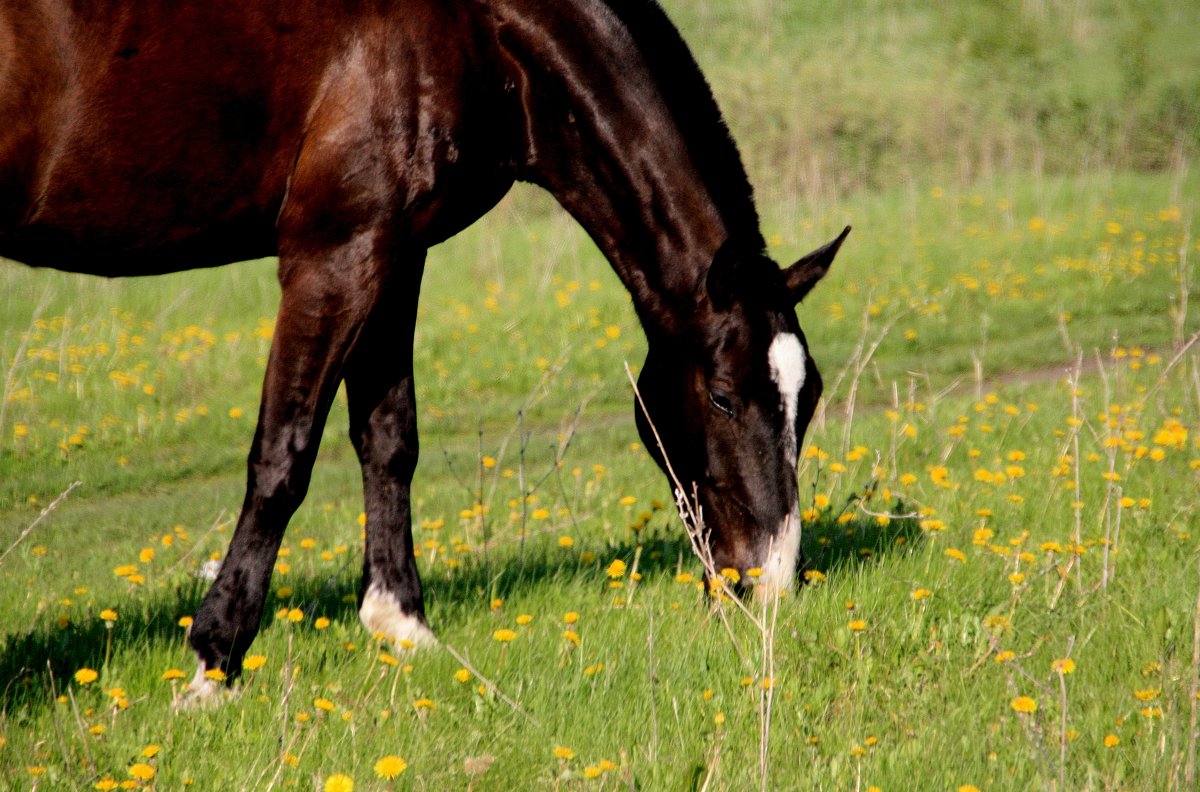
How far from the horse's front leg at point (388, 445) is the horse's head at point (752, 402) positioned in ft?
3.38

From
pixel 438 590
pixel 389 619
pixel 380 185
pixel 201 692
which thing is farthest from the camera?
pixel 438 590

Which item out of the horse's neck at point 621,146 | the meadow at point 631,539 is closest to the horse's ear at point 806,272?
the horse's neck at point 621,146

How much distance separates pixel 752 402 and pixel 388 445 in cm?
142

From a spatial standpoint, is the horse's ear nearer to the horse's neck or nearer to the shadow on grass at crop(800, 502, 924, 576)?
the horse's neck

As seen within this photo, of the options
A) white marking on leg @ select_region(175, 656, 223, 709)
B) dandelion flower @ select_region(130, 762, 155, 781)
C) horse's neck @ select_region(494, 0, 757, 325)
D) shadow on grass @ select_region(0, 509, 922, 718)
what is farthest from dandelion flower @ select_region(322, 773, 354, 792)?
horse's neck @ select_region(494, 0, 757, 325)

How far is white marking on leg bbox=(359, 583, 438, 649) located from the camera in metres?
4.39

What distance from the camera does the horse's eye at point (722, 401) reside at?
427cm

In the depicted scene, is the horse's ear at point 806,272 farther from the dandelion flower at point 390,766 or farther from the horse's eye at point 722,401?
the dandelion flower at point 390,766

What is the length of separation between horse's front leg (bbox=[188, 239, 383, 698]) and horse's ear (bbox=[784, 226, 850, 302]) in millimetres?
1371

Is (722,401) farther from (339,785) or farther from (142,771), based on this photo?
(142,771)

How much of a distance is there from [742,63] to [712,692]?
60.9 feet

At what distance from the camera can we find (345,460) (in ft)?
28.8

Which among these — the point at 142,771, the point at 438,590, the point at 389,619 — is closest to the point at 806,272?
the point at 389,619

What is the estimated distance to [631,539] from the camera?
19.6ft
